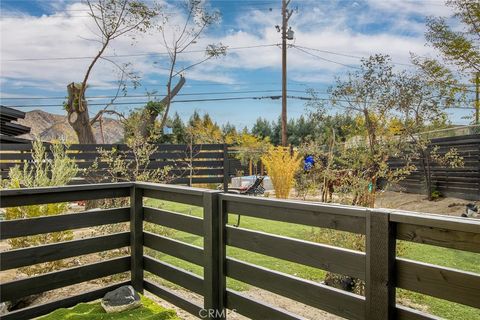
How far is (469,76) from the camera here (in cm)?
890

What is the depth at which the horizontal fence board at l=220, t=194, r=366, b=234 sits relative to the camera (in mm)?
1700

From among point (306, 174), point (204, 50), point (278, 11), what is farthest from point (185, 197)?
point (278, 11)

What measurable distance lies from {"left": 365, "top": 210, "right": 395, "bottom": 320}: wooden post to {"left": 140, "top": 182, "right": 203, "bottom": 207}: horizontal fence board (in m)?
1.15

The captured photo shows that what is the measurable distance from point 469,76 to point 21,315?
9.79 meters

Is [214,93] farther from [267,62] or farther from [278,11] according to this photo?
[278,11]

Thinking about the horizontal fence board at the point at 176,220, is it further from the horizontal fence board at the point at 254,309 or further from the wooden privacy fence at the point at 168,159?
the wooden privacy fence at the point at 168,159

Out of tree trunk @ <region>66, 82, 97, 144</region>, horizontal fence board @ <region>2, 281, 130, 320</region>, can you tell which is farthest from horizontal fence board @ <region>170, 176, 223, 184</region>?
horizontal fence board @ <region>2, 281, 130, 320</region>

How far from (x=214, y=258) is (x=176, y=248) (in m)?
0.46

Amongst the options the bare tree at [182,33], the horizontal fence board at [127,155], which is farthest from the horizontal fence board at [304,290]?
the bare tree at [182,33]

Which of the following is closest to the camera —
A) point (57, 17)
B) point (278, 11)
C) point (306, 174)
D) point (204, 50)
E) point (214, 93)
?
point (57, 17)

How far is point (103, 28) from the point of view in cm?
813

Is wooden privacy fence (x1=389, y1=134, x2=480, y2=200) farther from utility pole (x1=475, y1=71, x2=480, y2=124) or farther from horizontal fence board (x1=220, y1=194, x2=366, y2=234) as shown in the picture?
horizontal fence board (x1=220, y1=194, x2=366, y2=234)

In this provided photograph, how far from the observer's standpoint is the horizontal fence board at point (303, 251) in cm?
171

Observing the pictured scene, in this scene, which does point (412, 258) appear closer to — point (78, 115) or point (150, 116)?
point (150, 116)
